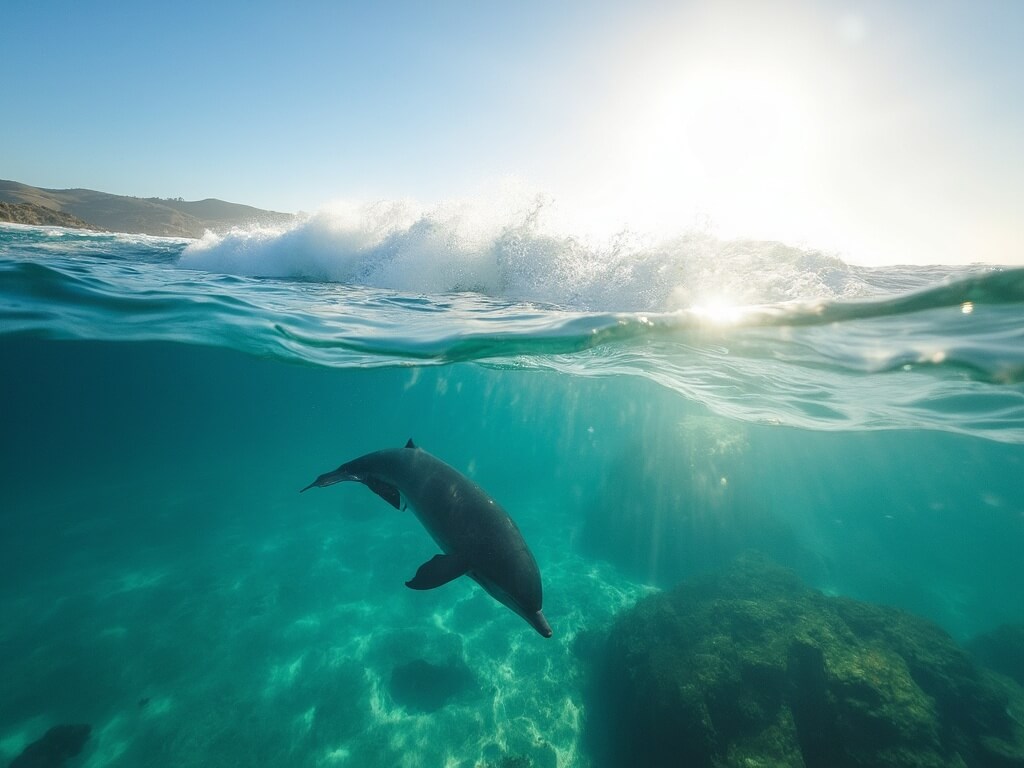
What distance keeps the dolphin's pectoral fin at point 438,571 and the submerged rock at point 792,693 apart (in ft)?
26.6

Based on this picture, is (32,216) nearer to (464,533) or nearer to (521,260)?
(521,260)

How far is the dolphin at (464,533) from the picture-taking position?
3.58 m

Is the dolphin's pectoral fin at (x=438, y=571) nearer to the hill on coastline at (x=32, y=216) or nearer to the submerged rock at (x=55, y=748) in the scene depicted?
the submerged rock at (x=55, y=748)

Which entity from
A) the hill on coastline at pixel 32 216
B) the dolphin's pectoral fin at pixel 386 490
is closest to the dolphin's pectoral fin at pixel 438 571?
the dolphin's pectoral fin at pixel 386 490

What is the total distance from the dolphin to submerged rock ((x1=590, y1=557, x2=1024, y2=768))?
7.83 m

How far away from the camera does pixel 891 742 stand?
790 cm

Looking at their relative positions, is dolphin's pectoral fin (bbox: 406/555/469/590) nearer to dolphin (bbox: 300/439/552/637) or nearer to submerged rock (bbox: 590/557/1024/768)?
dolphin (bbox: 300/439/552/637)

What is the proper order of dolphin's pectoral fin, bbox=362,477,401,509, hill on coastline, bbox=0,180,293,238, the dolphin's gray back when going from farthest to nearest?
hill on coastline, bbox=0,180,293,238
dolphin's pectoral fin, bbox=362,477,401,509
the dolphin's gray back

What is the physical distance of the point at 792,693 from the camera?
9547mm

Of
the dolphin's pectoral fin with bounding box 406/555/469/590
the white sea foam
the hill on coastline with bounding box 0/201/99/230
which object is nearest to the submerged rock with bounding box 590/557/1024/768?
the dolphin's pectoral fin with bounding box 406/555/469/590

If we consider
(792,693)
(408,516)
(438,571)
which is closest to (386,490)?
(438,571)

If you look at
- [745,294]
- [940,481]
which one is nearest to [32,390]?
[745,294]

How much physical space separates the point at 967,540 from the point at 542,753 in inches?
2356

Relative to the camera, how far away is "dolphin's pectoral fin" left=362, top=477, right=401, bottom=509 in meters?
5.16
